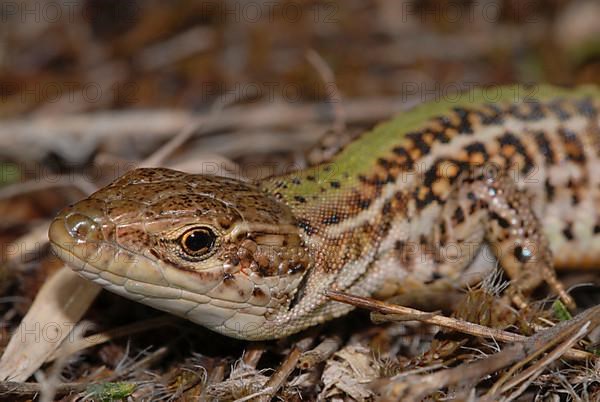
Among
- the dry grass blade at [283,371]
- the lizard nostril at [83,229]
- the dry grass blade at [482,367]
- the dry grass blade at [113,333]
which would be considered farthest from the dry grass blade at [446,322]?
the lizard nostril at [83,229]

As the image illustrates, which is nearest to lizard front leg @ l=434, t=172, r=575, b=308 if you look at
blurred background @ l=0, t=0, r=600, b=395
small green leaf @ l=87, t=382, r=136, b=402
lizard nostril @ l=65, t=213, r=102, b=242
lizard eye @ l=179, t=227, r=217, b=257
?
blurred background @ l=0, t=0, r=600, b=395

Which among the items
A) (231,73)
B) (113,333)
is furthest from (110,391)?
(231,73)

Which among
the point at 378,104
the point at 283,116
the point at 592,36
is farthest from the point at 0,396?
the point at 592,36

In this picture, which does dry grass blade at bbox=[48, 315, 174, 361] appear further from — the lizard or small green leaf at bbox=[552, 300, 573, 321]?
small green leaf at bbox=[552, 300, 573, 321]

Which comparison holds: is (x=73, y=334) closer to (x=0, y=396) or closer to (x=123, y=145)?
(x=0, y=396)

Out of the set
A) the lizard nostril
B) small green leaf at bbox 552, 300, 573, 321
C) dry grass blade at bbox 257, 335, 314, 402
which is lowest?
dry grass blade at bbox 257, 335, 314, 402

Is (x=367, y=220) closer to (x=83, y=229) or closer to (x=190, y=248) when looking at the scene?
(x=190, y=248)

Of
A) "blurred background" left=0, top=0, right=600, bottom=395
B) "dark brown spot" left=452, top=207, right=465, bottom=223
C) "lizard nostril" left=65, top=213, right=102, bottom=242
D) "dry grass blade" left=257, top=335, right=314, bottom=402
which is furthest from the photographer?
"blurred background" left=0, top=0, right=600, bottom=395
